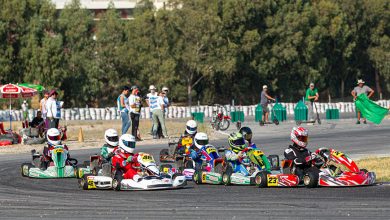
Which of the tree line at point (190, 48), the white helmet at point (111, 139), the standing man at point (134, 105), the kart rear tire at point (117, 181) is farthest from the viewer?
the tree line at point (190, 48)

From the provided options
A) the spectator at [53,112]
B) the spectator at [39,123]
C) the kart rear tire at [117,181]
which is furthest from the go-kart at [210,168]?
the spectator at [39,123]

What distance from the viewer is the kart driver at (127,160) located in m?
17.5

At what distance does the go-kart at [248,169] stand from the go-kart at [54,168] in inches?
145

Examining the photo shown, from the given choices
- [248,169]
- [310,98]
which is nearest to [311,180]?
[248,169]

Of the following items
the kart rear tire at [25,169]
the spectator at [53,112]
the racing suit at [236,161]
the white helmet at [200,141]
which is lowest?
the kart rear tire at [25,169]

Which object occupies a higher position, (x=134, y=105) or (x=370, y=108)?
(x=134, y=105)

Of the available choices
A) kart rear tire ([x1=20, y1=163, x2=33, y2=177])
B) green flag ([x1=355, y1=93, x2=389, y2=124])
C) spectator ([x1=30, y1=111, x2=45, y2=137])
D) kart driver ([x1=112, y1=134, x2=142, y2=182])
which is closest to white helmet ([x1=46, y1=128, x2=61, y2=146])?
kart rear tire ([x1=20, y1=163, x2=33, y2=177])

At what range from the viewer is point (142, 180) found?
56.1 ft

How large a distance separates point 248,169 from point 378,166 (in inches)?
137

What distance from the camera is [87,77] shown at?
64750 millimetres

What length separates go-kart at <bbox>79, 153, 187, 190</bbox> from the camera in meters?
17.1

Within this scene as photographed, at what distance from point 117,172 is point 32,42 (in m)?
44.9

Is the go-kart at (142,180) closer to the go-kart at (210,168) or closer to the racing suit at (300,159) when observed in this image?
the go-kart at (210,168)

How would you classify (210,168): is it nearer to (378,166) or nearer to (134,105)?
(378,166)
